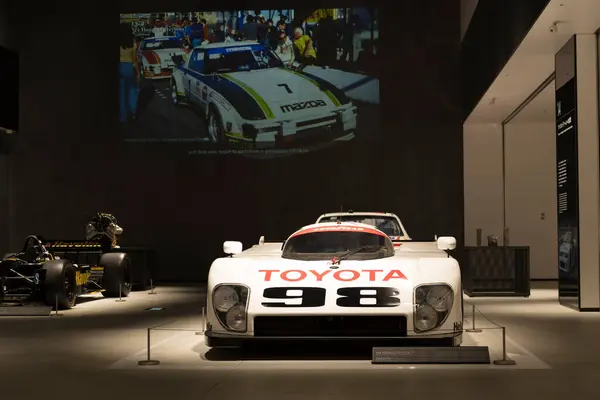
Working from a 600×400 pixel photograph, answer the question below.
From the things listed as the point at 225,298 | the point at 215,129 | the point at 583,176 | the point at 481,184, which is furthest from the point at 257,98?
the point at 225,298

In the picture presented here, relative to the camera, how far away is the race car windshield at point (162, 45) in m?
18.4

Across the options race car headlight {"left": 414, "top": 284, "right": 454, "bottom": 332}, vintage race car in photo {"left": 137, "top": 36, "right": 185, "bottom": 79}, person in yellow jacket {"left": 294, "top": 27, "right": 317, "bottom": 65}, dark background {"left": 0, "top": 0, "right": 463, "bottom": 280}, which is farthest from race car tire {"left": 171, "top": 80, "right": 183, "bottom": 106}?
race car headlight {"left": 414, "top": 284, "right": 454, "bottom": 332}

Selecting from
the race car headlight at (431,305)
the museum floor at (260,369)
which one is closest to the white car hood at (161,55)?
the museum floor at (260,369)

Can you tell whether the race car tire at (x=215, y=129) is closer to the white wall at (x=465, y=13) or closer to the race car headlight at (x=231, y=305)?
the white wall at (x=465, y=13)

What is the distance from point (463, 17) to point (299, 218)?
507 cm

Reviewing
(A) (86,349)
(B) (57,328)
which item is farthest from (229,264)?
(B) (57,328)

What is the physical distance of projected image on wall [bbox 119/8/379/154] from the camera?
709 inches

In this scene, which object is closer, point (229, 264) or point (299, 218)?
point (229, 264)

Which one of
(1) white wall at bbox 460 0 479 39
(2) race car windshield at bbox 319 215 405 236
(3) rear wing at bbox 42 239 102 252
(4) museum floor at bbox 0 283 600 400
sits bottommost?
(4) museum floor at bbox 0 283 600 400

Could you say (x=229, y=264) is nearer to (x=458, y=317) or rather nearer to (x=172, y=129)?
(x=458, y=317)

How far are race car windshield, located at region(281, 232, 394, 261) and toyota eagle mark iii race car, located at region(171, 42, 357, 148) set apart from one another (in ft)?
31.4

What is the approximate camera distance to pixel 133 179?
60.2ft

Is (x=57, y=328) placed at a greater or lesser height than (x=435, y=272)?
lesser

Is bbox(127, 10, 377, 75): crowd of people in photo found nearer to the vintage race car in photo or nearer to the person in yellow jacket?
the person in yellow jacket
